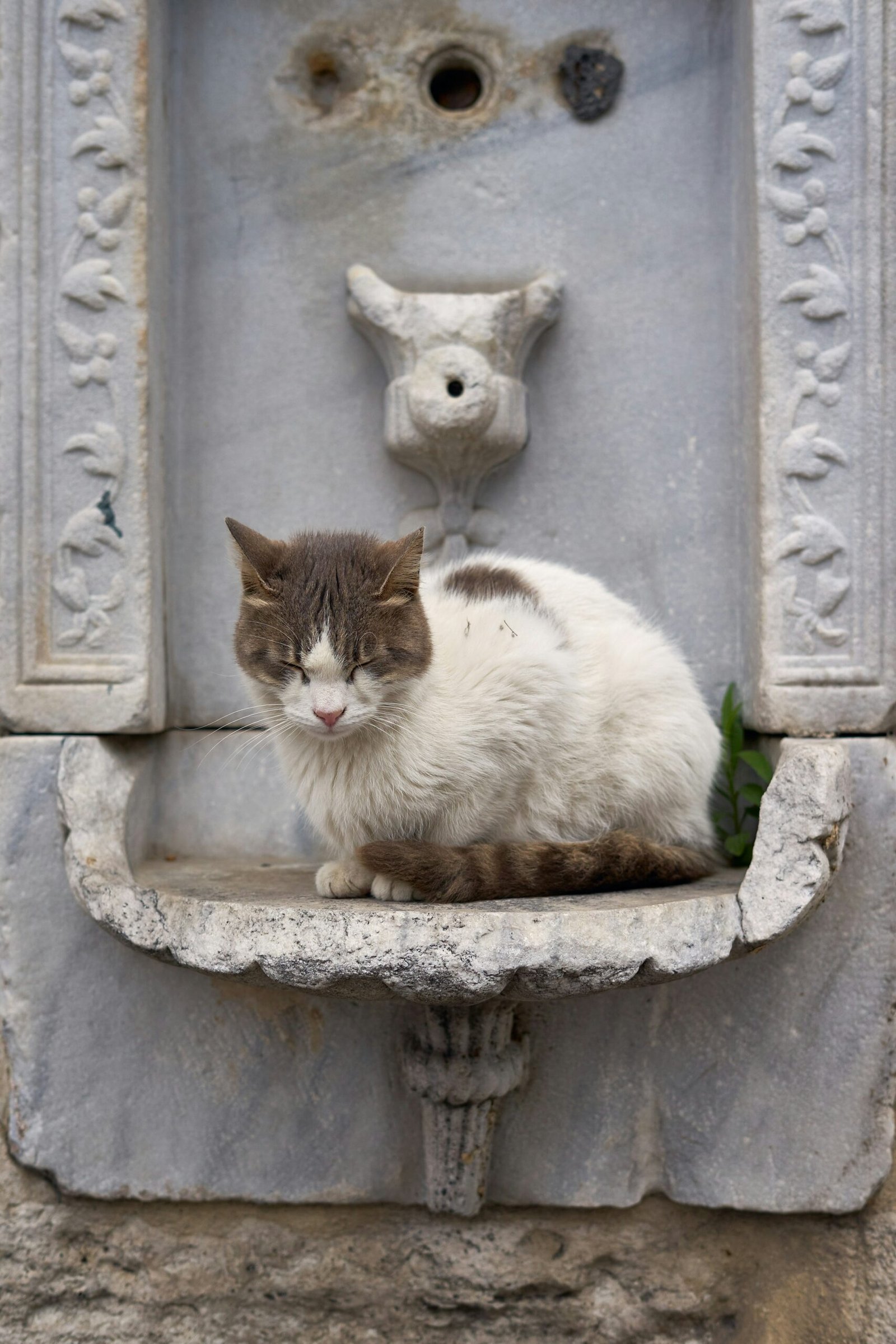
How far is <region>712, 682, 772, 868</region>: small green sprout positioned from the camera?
2.07 meters

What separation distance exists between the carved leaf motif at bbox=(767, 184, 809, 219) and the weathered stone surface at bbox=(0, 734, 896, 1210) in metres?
0.94

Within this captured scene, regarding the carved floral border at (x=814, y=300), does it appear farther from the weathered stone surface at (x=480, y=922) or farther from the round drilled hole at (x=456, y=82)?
the round drilled hole at (x=456, y=82)

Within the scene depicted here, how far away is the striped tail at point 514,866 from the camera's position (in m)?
1.64

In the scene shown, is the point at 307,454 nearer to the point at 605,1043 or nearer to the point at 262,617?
the point at 262,617

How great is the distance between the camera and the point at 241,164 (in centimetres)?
223

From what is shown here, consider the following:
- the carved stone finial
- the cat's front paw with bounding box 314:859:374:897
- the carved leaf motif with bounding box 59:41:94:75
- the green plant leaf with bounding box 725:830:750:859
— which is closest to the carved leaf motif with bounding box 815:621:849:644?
the green plant leaf with bounding box 725:830:750:859

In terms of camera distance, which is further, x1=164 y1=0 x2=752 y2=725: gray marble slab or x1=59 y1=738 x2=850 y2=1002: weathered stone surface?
x1=164 y1=0 x2=752 y2=725: gray marble slab

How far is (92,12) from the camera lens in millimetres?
2012

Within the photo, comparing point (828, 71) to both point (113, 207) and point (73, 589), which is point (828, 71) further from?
point (73, 589)

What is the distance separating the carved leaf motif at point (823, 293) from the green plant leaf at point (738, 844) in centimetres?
93

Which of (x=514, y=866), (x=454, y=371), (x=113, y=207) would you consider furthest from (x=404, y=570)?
(x=113, y=207)

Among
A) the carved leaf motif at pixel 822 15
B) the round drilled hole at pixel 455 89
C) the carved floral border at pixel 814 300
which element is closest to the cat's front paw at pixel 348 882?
the carved floral border at pixel 814 300

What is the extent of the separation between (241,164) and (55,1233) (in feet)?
6.71

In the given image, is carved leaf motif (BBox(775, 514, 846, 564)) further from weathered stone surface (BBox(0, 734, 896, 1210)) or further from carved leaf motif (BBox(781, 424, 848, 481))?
weathered stone surface (BBox(0, 734, 896, 1210))
